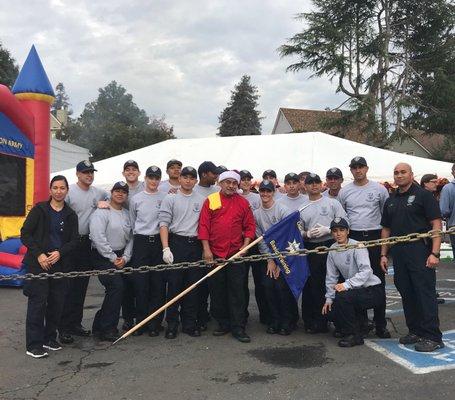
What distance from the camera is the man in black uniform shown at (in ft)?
15.1

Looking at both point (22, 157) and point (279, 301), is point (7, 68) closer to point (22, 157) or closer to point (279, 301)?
point (22, 157)

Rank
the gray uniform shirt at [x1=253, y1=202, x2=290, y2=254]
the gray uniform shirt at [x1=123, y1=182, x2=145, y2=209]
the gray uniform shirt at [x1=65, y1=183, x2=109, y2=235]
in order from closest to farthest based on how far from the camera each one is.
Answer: the gray uniform shirt at [x1=65, y1=183, x2=109, y2=235]
the gray uniform shirt at [x1=253, y1=202, x2=290, y2=254]
the gray uniform shirt at [x1=123, y1=182, x2=145, y2=209]

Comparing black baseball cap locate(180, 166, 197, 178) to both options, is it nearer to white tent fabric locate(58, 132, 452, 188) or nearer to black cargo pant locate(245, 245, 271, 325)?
black cargo pant locate(245, 245, 271, 325)

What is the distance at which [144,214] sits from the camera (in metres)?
5.43

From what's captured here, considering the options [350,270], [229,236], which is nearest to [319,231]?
[350,270]

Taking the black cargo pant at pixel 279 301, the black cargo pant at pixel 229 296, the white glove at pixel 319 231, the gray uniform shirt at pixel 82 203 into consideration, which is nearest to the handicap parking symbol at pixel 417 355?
the black cargo pant at pixel 279 301

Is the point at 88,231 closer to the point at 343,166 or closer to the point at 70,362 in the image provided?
the point at 70,362

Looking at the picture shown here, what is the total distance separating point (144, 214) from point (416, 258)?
2.93m

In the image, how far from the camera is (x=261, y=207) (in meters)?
5.66

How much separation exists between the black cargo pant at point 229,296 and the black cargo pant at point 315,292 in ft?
2.44

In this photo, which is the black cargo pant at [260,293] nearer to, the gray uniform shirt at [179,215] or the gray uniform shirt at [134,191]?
the gray uniform shirt at [179,215]

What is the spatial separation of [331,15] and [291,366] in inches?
1031

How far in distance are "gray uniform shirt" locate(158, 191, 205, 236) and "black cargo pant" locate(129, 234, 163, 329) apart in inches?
9.4

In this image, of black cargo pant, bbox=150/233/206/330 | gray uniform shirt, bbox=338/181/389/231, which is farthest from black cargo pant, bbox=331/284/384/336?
black cargo pant, bbox=150/233/206/330
